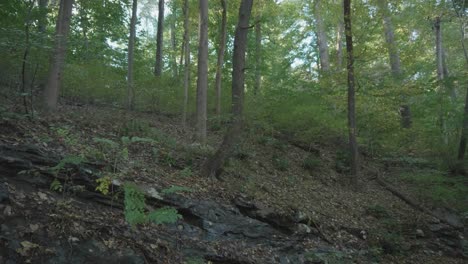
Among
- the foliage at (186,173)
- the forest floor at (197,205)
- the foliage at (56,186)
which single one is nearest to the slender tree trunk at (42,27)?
the forest floor at (197,205)

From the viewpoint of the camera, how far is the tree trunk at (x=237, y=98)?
7.58 m

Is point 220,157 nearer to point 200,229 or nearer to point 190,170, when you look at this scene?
point 190,170

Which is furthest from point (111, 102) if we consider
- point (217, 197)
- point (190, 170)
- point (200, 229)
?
point (200, 229)

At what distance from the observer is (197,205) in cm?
607

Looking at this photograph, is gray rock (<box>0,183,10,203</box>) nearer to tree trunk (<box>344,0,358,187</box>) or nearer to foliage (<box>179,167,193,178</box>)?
foliage (<box>179,167,193,178</box>)

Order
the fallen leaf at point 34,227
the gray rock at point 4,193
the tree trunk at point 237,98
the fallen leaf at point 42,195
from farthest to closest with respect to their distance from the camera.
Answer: the tree trunk at point 237,98, the fallen leaf at point 42,195, the gray rock at point 4,193, the fallen leaf at point 34,227

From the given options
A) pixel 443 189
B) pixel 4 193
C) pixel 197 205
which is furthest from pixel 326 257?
pixel 4 193

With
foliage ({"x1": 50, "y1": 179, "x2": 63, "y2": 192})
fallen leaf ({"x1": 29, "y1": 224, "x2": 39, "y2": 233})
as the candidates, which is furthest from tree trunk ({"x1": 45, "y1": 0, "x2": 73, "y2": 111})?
fallen leaf ({"x1": 29, "y1": 224, "x2": 39, "y2": 233})

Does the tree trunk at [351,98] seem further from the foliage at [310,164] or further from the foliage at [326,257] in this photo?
the foliage at [326,257]

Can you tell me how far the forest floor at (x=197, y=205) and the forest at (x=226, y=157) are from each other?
0.10 feet

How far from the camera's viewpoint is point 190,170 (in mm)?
7555

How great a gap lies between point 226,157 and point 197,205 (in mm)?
1898

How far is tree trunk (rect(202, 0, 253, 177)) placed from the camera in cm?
758

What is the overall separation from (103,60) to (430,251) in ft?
41.1
